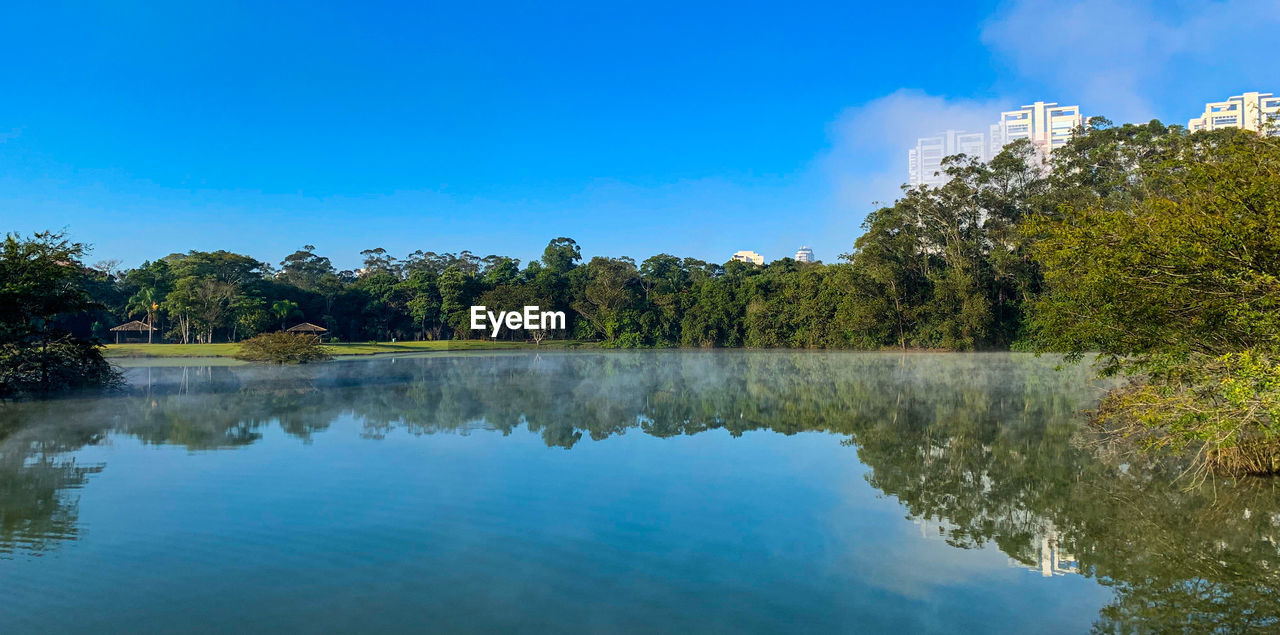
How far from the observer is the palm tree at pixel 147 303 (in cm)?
3894

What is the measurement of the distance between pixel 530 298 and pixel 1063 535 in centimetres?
3966

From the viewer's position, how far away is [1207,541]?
16.5 feet

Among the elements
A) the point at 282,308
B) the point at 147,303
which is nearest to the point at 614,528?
the point at 282,308

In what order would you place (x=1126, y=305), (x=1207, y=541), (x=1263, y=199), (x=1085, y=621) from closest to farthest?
(x=1085, y=621), (x=1207, y=541), (x=1263, y=199), (x=1126, y=305)

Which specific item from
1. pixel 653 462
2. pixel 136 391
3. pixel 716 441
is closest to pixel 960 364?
pixel 716 441

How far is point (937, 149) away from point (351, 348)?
4063 inches

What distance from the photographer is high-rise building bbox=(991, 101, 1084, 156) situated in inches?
3487

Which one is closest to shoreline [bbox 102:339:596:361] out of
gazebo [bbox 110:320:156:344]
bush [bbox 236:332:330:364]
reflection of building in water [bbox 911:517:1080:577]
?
gazebo [bbox 110:320:156:344]

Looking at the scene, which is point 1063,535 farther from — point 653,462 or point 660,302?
point 660,302

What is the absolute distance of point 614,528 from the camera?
213 inches

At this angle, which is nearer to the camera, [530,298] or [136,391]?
[136,391]

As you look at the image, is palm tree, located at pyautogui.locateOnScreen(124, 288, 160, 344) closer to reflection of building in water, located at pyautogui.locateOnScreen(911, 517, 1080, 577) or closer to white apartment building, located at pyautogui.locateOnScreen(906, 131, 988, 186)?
reflection of building in water, located at pyautogui.locateOnScreen(911, 517, 1080, 577)

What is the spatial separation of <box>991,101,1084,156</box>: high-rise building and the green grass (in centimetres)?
7295

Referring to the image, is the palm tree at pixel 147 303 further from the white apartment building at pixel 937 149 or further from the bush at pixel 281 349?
the white apartment building at pixel 937 149
